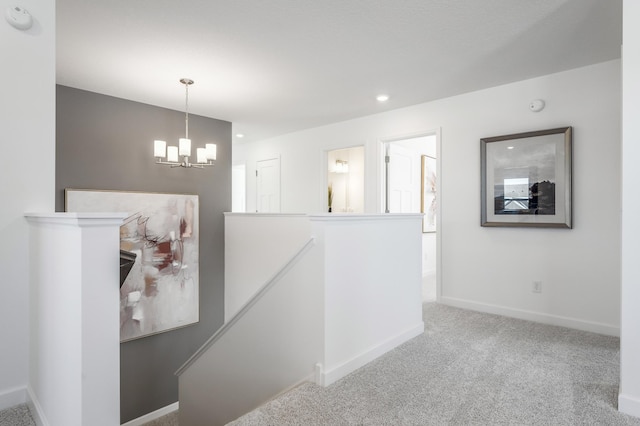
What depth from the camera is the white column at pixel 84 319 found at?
1.14m

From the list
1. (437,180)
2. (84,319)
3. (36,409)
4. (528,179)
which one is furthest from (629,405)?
(36,409)

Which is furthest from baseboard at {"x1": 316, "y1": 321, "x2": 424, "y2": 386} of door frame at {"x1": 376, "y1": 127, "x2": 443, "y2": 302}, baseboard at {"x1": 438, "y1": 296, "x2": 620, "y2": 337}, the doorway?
the doorway

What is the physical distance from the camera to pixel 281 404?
1.97m

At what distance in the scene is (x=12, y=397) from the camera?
1571mm

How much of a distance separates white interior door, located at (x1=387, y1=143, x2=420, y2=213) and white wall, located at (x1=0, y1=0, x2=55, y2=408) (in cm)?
391

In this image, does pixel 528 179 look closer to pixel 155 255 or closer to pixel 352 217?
pixel 352 217

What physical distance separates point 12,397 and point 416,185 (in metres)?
5.46

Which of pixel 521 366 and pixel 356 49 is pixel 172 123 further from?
pixel 521 366

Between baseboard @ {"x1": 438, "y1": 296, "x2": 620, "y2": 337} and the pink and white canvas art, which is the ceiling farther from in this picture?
baseboard @ {"x1": 438, "y1": 296, "x2": 620, "y2": 337}

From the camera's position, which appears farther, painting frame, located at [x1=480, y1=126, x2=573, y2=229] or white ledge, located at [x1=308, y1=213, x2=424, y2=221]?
painting frame, located at [x1=480, y1=126, x2=573, y2=229]

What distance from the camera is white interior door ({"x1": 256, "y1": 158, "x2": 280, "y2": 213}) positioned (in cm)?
613

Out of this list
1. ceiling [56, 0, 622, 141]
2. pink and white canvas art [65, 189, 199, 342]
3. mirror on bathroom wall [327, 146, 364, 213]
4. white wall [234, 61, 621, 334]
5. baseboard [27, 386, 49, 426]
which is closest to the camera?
baseboard [27, 386, 49, 426]

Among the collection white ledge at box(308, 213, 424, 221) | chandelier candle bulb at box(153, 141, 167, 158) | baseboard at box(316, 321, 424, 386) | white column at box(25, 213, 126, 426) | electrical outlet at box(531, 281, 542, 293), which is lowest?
baseboard at box(316, 321, 424, 386)

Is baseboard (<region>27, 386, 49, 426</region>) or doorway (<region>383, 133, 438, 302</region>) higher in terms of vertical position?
doorway (<region>383, 133, 438, 302</region>)
